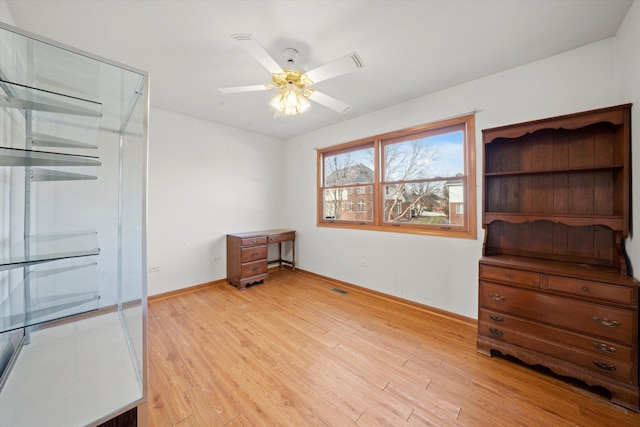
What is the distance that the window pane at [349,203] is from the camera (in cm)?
367

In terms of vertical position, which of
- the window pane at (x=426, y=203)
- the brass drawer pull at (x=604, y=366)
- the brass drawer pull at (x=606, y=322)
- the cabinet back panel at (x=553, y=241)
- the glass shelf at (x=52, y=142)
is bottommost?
the brass drawer pull at (x=604, y=366)

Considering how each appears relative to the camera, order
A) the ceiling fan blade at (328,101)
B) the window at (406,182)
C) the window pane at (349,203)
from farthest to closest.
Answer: the window pane at (349,203)
the window at (406,182)
the ceiling fan blade at (328,101)

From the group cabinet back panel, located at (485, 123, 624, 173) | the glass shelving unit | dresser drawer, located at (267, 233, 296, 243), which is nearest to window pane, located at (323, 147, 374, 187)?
dresser drawer, located at (267, 233, 296, 243)

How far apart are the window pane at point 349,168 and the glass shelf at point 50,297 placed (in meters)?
3.28

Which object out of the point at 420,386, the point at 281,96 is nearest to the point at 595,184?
the point at 420,386

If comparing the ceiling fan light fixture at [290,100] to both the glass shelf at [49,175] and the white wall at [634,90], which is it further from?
the white wall at [634,90]

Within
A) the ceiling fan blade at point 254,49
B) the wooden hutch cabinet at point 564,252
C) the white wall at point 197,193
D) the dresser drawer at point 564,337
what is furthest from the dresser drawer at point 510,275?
the white wall at point 197,193

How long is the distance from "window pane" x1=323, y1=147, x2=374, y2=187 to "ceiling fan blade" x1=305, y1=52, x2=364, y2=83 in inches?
78.7

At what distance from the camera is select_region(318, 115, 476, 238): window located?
2.73 m

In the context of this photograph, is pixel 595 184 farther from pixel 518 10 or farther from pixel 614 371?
pixel 518 10

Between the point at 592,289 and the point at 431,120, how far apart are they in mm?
2144

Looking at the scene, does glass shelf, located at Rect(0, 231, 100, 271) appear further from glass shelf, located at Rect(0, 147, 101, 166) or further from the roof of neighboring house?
the roof of neighboring house

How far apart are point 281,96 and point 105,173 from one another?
177cm

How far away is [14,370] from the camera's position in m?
1.16
